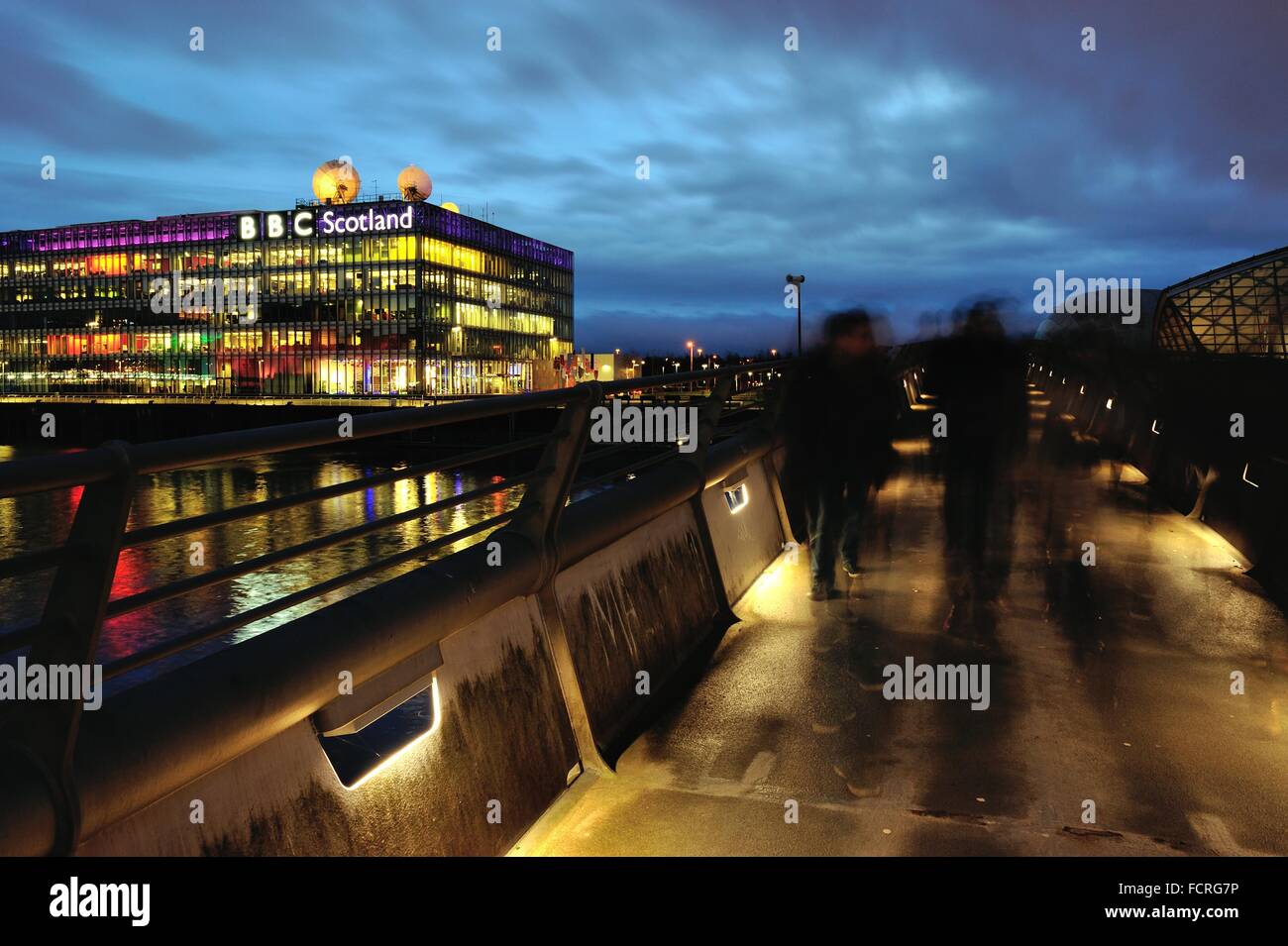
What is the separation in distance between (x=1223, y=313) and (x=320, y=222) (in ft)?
281

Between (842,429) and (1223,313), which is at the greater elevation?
(1223,313)

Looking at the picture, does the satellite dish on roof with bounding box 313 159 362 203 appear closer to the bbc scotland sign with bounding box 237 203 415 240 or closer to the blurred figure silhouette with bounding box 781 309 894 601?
the bbc scotland sign with bounding box 237 203 415 240

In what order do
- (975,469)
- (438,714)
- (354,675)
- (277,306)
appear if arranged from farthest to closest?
1. (277,306)
2. (975,469)
3. (438,714)
4. (354,675)

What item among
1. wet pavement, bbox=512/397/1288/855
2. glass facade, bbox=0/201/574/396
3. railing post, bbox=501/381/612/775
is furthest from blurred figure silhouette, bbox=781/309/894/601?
glass facade, bbox=0/201/574/396

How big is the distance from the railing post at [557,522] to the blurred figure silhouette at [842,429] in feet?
16.2

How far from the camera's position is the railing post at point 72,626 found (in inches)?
86.0

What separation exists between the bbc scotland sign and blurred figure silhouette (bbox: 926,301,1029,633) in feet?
288

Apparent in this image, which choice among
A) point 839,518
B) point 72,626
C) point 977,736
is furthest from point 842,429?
point 72,626

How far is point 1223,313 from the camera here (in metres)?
74.1

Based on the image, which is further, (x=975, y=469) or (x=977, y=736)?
(x=975, y=469)

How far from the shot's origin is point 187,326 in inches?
4316

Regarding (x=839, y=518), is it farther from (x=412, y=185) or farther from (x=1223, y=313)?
(x=412, y=185)

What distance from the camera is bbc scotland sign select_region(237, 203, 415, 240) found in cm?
9956

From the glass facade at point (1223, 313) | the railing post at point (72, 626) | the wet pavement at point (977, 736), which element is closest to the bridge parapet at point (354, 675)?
the railing post at point (72, 626)
